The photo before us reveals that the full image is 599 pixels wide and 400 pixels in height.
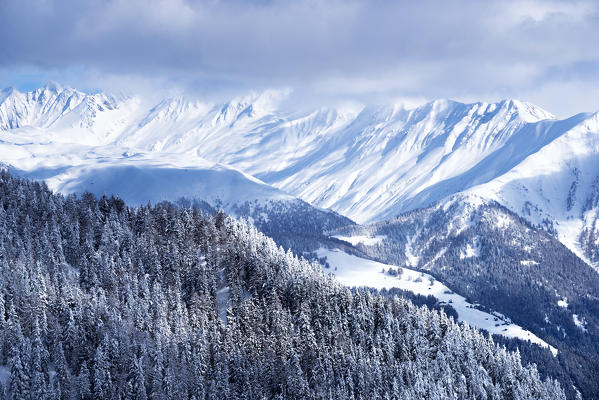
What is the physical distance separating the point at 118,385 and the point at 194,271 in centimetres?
5199

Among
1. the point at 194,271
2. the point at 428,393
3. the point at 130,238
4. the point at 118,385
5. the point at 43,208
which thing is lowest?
the point at 428,393

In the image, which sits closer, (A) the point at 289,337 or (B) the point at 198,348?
(B) the point at 198,348

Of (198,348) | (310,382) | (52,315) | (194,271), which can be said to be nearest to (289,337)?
(310,382)

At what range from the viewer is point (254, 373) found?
507 feet

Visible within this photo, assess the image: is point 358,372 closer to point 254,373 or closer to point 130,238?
point 254,373

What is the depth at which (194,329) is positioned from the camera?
16275cm

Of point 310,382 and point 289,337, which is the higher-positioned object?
point 289,337

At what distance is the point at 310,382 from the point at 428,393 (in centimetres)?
3080

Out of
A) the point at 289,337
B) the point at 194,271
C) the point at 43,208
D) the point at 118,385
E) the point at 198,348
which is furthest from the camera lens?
the point at 43,208

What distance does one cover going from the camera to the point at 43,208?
7707 inches

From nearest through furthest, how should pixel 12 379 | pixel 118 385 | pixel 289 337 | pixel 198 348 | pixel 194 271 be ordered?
pixel 12 379 < pixel 118 385 < pixel 198 348 < pixel 289 337 < pixel 194 271

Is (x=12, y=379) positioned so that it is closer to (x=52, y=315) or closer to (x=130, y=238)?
(x=52, y=315)

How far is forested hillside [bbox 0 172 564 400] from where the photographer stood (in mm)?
137000

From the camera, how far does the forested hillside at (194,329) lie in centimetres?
13700
